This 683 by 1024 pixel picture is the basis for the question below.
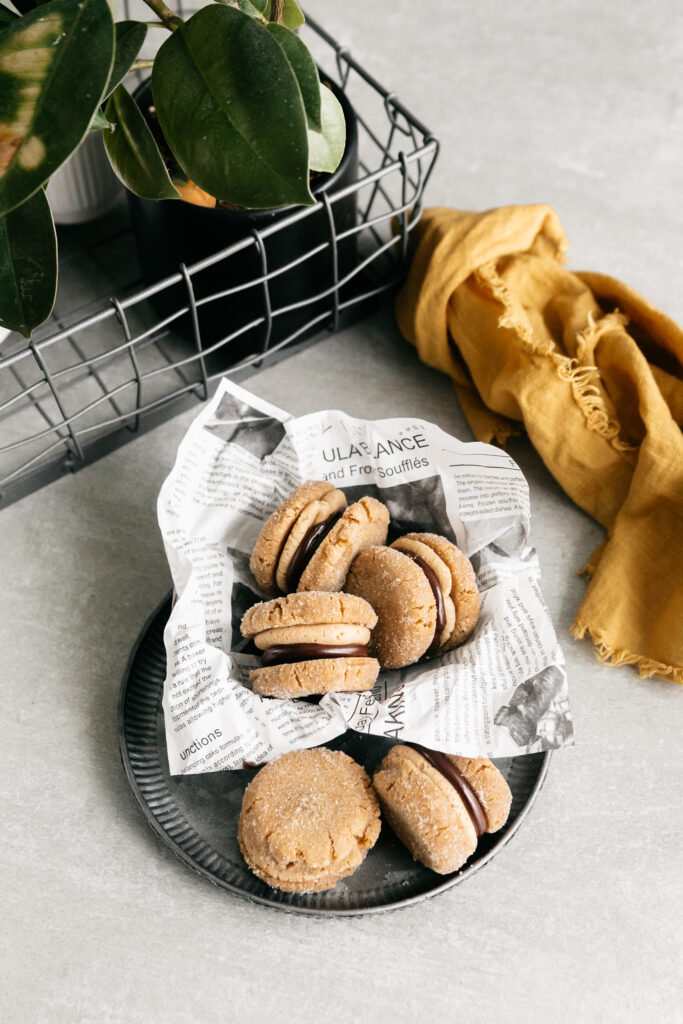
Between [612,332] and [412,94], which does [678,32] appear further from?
[612,332]

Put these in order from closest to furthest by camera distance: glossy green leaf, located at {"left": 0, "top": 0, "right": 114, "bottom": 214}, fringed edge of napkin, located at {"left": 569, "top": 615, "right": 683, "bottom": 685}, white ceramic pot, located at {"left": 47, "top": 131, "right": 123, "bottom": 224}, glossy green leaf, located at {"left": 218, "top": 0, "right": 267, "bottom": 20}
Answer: glossy green leaf, located at {"left": 0, "top": 0, "right": 114, "bottom": 214} → glossy green leaf, located at {"left": 218, "top": 0, "right": 267, "bottom": 20} → fringed edge of napkin, located at {"left": 569, "top": 615, "right": 683, "bottom": 685} → white ceramic pot, located at {"left": 47, "top": 131, "right": 123, "bottom": 224}

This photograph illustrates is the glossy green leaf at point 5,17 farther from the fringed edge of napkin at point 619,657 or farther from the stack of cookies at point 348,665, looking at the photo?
the fringed edge of napkin at point 619,657

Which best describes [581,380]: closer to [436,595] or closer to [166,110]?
[436,595]

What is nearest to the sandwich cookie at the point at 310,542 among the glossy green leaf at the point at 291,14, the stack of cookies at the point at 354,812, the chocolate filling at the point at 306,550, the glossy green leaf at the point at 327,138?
the chocolate filling at the point at 306,550

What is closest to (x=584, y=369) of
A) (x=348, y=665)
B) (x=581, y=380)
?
(x=581, y=380)

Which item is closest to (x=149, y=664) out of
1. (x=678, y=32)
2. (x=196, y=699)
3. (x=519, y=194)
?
(x=196, y=699)

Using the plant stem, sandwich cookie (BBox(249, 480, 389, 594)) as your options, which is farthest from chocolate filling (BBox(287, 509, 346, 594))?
the plant stem

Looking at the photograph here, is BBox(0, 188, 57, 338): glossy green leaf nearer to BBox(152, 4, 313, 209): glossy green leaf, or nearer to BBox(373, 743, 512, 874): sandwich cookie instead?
BBox(152, 4, 313, 209): glossy green leaf
